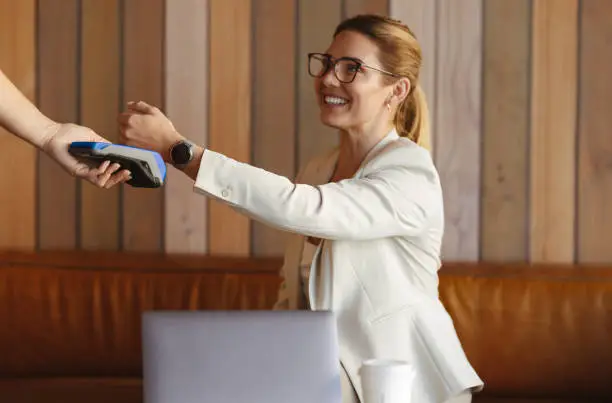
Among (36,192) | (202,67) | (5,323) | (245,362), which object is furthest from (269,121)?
(245,362)

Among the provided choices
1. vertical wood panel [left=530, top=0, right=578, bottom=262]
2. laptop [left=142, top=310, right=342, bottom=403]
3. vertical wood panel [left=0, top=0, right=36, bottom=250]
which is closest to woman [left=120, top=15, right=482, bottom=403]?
laptop [left=142, top=310, right=342, bottom=403]

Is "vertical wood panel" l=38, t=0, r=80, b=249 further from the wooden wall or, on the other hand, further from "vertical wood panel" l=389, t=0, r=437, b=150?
"vertical wood panel" l=389, t=0, r=437, b=150

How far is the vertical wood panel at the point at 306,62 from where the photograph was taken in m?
3.02

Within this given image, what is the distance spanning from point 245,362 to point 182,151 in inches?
25.8

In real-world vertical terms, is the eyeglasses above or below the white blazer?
above

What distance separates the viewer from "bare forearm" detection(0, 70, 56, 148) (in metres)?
2.13

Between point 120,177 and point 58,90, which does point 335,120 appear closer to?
point 120,177

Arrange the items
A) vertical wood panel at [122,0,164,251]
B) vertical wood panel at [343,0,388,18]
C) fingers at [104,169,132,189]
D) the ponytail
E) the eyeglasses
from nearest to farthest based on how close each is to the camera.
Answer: fingers at [104,169,132,189] → the eyeglasses → the ponytail → vertical wood panel at [343,0,388,18] → vertical wood panel at [122,0,164,251]

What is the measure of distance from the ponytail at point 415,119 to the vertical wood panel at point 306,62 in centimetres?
58

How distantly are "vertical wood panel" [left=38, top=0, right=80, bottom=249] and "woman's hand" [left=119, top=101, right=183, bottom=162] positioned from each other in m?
1.14

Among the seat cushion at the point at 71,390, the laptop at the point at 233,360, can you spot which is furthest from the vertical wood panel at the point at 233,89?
the laptop at the point at 233,360

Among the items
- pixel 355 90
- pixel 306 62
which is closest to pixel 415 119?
pixel 355 90

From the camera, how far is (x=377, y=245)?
214 cm

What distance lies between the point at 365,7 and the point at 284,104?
42 centimetres
